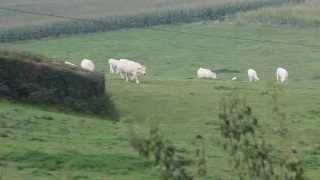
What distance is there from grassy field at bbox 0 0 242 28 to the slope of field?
917 centimetres

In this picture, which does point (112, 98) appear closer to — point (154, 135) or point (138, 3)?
point (154, 135)

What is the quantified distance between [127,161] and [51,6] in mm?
55797

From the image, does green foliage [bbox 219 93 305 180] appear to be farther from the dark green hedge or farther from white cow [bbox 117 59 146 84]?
white cow [bbox 117 59 146 84]

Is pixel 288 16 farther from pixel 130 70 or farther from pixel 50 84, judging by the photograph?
pixel 50 84

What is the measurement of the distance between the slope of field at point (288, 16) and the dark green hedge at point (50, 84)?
133ft

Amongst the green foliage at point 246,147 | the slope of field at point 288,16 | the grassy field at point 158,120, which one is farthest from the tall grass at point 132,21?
the green foliage at point 246,147

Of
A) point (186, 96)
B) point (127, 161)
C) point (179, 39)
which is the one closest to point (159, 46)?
point (179, 39)

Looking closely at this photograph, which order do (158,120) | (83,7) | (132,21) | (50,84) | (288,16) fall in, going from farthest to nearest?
(83,7) → (132,21) → (288,16) → (50,84) → (158,120)

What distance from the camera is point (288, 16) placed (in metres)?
62.7

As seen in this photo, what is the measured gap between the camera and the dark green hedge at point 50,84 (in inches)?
831

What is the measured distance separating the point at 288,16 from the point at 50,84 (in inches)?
1705

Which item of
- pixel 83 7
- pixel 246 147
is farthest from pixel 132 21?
pixel 246 147

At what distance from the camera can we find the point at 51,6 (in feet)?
230

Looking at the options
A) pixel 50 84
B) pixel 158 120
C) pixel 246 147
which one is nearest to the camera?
pixel 246 147
